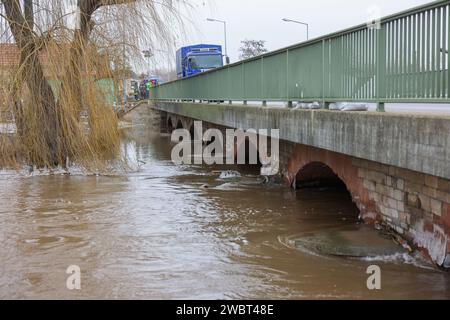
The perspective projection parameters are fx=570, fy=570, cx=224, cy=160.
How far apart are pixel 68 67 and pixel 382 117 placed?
10285 mm

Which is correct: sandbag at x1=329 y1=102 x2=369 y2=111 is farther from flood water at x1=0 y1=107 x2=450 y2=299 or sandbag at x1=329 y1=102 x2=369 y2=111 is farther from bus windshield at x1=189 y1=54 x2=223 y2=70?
bus windshield at x1=189 y1=54 x2=223 y2=70

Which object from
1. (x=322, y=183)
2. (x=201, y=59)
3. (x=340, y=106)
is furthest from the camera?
(x=201, y=59)

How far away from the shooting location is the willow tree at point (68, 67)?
15.3 meters

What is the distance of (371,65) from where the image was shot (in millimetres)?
8039

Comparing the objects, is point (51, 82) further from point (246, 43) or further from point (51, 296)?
point (246, 43)

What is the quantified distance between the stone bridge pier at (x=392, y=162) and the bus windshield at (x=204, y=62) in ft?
78.3

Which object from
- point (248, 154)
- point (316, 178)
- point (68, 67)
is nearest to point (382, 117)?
point (316, 178)

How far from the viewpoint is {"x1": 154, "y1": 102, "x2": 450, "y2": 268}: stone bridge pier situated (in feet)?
20.4

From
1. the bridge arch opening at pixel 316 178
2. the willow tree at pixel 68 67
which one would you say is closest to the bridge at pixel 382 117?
the bridge arch opening at pixel 316 178

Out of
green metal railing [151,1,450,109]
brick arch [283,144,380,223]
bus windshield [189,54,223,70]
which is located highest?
bus windshield [189,54,223,70]

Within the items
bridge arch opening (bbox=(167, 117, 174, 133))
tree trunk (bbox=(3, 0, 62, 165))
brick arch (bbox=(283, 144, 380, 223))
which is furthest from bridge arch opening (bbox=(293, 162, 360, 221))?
bridge arch opening (bbox=(167, 117, 174, 133))

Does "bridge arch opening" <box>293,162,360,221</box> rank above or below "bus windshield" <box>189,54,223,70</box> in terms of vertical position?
below

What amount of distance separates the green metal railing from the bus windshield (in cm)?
2150

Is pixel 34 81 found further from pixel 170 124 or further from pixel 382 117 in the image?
pixel 170 124
